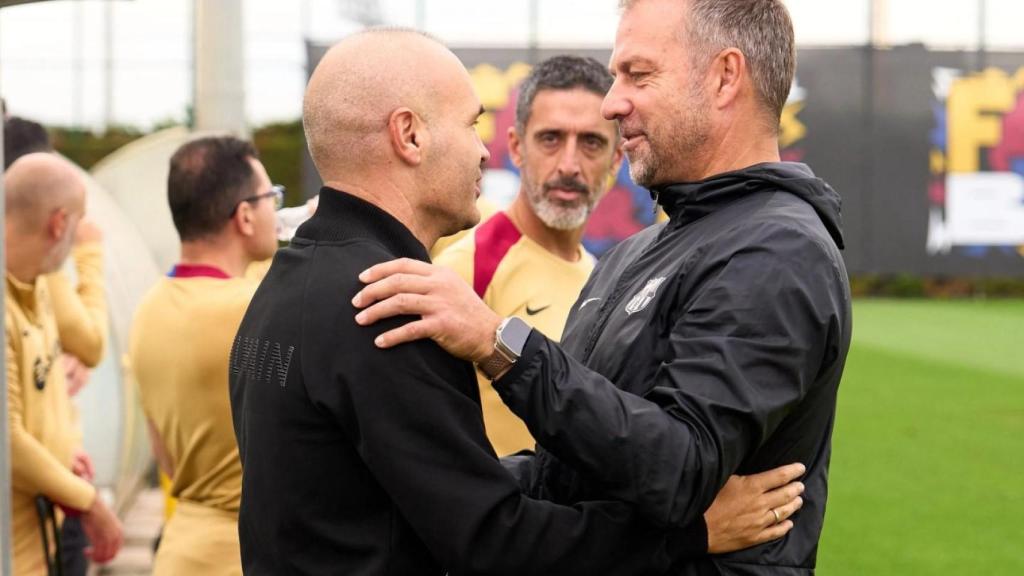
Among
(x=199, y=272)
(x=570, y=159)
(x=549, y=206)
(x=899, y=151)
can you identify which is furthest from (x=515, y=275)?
(x=899, y=151)

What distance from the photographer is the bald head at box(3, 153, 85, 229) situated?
172 inches

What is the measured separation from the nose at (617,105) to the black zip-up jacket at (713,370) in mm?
199

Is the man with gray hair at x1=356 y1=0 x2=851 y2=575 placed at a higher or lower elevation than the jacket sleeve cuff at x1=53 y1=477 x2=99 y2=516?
higher

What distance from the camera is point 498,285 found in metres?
4.30

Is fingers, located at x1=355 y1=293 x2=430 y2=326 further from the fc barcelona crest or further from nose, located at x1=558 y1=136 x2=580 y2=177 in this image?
nose, located at x1=558 y1=136 x2=580 y2=177

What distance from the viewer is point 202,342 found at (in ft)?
12.9

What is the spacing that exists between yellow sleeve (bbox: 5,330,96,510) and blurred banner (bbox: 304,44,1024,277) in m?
17.1

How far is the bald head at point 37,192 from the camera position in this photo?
172 inches

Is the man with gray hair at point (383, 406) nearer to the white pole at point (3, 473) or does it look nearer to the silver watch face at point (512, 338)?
the silver watch face at point (512, 338)

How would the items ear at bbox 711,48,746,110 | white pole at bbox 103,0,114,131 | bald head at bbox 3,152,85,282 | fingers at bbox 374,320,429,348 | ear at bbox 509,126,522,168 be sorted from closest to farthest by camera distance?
fingers at bbox 374,320,429,348 < ear at bbox 711,48,746,110 < bald head at bbox 3,152,85,282 < ear at bbox 509,126,522,168 < white pole at bbox 103,0,114,131

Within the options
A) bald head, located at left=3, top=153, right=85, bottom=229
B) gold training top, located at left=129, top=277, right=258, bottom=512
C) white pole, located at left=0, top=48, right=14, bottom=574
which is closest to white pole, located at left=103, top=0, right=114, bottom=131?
bald head, located at left=3, top=153, right=85, bottom=229

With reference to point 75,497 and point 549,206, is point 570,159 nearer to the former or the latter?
point 549,206

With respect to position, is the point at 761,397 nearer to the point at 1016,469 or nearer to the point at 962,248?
the point at 1016,469

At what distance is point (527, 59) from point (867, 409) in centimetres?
1064
